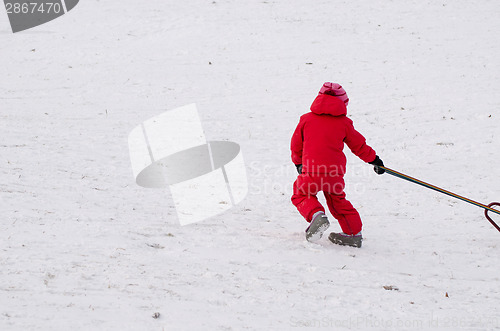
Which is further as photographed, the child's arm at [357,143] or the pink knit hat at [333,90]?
the child's arm at [357,143]

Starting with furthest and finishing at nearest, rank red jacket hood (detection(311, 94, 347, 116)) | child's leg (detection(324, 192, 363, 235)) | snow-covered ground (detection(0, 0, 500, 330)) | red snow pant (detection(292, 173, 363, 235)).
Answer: child's leg (detection(324, 192, 363, 235))
red snow pant (detection(292, 173, 363, 235))
red jacket hood (detection(311, 94, 347, 116))
snow-covered ground (detection(0, 0, 500, 330))

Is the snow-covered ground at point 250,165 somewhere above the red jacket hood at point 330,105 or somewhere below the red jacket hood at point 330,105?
below

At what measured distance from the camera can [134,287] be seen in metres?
4.25

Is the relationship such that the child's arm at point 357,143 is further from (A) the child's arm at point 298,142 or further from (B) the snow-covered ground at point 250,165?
(B) the snow-covered ground at point 250,165

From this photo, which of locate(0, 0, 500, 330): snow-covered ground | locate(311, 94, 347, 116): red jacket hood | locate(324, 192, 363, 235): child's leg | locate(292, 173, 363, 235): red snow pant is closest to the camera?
locate(0, 0, 500, 330): snow-covered ground

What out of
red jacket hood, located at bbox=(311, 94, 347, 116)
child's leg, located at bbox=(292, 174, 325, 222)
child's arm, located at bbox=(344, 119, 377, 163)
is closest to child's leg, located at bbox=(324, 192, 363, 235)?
child's leg, located at bbox=(292, 174, 325, 222)

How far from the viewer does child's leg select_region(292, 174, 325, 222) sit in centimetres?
539

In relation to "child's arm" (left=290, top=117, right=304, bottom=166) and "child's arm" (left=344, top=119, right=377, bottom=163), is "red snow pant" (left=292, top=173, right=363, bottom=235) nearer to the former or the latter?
"child's arm" (left=290, top=117, right=304, bottom=166)

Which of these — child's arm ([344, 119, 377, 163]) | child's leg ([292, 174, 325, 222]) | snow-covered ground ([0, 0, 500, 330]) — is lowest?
snow-covered ground ([0, 0, 500, 330])

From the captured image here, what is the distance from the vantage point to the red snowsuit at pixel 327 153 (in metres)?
5.28

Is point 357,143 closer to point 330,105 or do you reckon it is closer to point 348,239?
point 330,105

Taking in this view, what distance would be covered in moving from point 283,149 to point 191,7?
350 inches

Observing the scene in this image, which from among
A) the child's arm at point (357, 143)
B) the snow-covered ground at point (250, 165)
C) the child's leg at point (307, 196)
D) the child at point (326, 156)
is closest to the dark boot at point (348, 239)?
the child at point (326, 156)

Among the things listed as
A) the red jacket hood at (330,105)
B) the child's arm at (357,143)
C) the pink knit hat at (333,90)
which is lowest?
the child's arm at (357,143)
